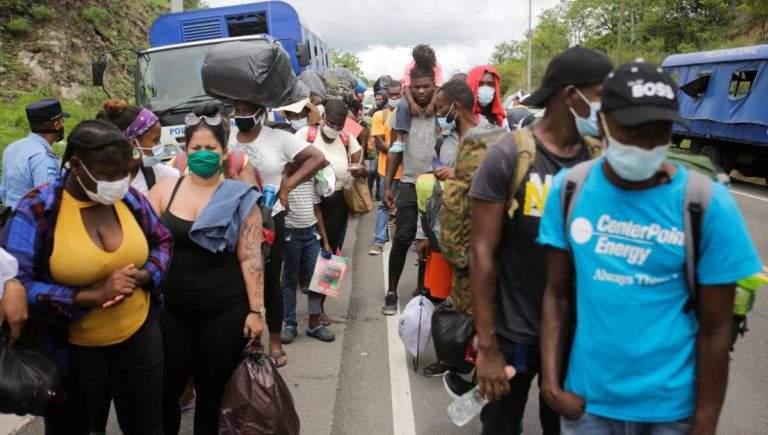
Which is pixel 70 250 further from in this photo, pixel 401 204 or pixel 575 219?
pixel 401 204

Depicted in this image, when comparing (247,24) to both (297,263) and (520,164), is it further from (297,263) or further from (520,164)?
(520,164)

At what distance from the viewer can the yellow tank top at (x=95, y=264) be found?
8.43 feet

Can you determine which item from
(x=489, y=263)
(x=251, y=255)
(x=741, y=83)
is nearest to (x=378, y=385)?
(x=251, y=255)

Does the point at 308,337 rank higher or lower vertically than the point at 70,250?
lower

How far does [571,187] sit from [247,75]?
2.59 meters

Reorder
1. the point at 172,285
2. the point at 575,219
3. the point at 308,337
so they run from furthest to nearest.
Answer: the point at 308,337 < the point at 172,285 < the point at 575,219

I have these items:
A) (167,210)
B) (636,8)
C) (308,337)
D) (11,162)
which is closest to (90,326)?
(167,210)

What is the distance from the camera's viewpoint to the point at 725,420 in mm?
3930

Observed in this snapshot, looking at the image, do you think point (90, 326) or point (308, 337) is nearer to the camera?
point (90, 326)

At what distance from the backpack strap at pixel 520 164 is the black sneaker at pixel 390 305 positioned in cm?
358

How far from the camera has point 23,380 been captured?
2404mm

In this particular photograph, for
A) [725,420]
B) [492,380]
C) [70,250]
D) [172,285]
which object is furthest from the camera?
[725,420]

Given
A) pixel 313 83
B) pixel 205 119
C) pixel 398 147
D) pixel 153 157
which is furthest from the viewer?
pixel 313 83

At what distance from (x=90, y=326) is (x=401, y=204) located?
10.5ft
